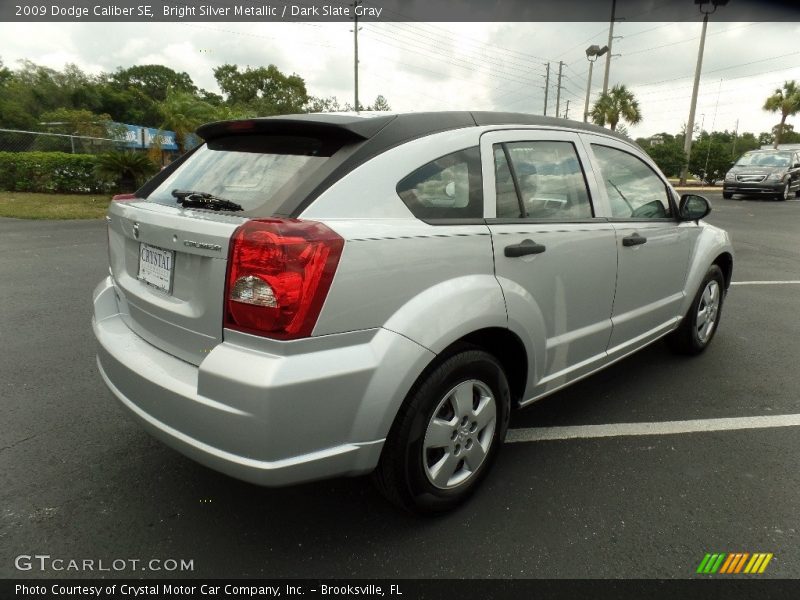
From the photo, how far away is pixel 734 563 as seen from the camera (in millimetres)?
2113

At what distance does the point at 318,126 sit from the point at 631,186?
83.8 inches

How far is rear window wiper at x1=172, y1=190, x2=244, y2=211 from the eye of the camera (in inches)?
82.8

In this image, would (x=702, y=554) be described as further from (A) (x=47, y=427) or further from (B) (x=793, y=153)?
(B) (x=793, y=153)

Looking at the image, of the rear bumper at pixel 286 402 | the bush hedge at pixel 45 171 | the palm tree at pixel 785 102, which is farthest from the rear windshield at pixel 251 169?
the palm tree at pixel 785 102

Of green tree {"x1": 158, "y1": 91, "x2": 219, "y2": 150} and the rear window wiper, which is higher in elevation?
green tree {"x1": 158, "y1": 91, "x2": 219, "y2": 150}

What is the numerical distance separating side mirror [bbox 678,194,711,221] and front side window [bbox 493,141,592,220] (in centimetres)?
119

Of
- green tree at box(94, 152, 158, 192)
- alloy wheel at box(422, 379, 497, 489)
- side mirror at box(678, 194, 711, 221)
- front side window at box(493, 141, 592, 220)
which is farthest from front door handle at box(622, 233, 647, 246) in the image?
green tree at box(94, 152, 158, 192)

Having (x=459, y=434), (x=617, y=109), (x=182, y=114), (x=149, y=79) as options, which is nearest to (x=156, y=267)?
(x=459, y=434)

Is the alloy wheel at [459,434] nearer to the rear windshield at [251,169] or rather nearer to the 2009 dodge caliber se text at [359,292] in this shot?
the 2009 dodge caliber se text at [359,292]

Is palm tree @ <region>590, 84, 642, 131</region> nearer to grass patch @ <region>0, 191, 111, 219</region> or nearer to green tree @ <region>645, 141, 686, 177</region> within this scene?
green tree @ <region>645, 141, 686, 177</region>

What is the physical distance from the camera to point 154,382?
206 centimetres

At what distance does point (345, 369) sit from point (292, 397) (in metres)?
0.20

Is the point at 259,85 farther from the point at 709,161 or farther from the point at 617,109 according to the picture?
the point at 709,161

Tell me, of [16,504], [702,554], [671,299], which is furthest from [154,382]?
[671,299]
